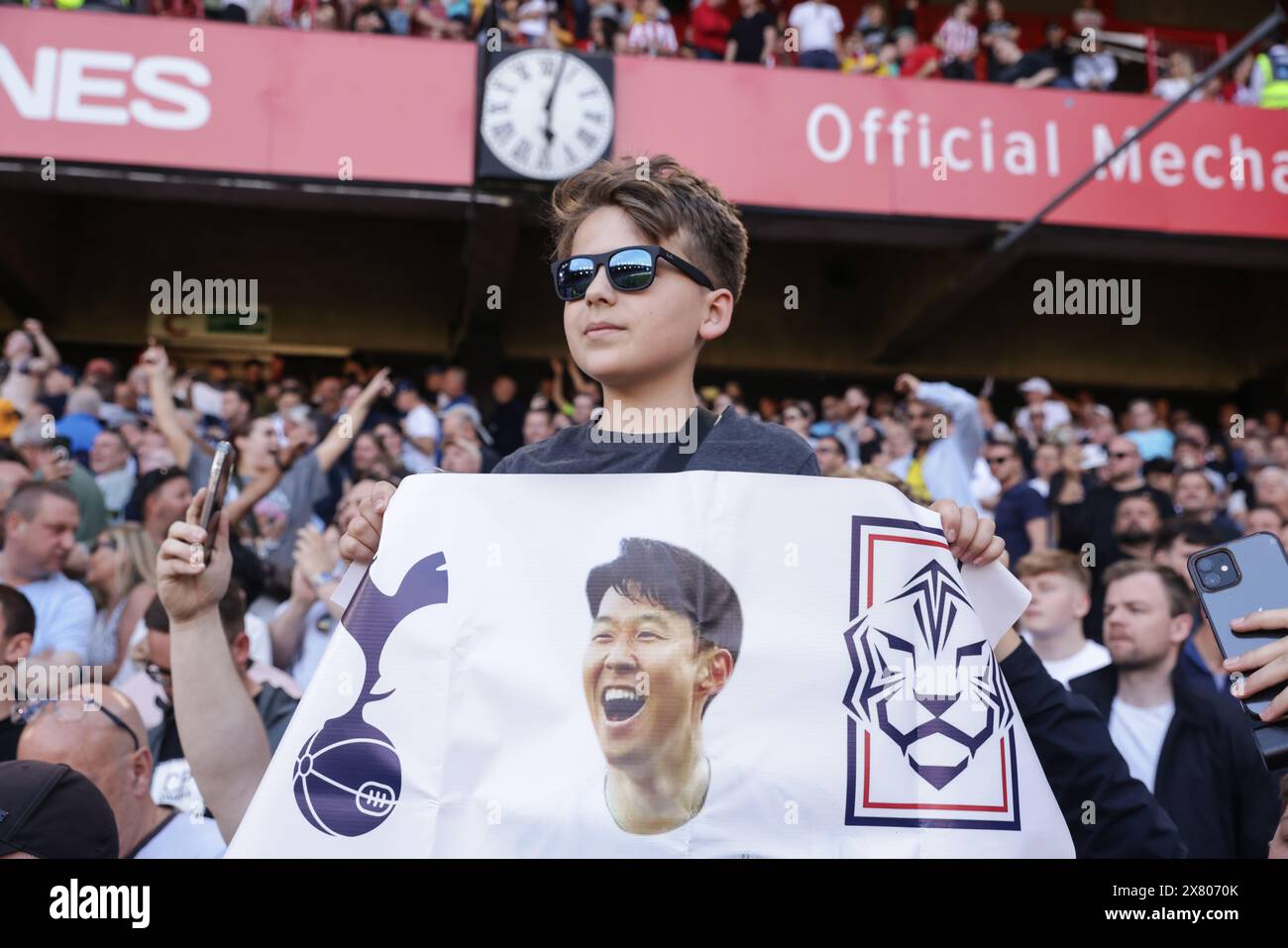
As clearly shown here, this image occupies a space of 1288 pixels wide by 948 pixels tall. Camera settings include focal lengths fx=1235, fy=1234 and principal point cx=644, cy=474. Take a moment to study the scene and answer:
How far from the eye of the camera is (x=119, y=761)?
2.87 m

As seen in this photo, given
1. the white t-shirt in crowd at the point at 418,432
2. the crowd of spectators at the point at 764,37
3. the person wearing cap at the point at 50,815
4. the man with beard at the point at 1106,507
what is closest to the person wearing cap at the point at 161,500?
the white t-shirt in crowd at the point at 418,432

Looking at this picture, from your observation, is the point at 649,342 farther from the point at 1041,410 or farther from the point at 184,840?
the point at 1041,410

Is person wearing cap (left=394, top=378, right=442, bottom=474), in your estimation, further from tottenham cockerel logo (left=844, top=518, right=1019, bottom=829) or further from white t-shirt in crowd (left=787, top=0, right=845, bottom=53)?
tottenham cockerel logo (left=844, top=518, right=1019, bottom=829)

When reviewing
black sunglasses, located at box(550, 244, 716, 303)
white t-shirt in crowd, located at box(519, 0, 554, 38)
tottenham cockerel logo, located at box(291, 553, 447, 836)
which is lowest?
tottenham cockerel logo, located at box(291, 553, 447, 836)

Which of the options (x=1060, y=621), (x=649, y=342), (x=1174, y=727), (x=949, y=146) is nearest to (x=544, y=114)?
(x=949, y=146)

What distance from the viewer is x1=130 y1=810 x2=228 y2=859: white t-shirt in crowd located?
9.82 feet

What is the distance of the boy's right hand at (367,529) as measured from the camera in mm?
1976

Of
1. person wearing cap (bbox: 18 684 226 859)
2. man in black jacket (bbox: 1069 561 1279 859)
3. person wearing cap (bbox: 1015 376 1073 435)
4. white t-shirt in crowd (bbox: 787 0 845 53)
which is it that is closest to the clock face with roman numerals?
white t-shirt in crowd (bbox: 787 0 845 53)

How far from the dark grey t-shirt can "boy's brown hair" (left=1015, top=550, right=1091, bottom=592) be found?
3.06 metres

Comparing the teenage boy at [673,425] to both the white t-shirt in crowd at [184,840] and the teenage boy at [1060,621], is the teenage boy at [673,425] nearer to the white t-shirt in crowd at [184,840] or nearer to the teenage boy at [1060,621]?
the white t-shirt in crowd at [184,840]

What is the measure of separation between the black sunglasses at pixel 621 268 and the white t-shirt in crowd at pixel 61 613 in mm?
3604

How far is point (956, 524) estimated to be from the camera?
6.37ft
